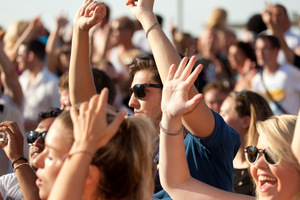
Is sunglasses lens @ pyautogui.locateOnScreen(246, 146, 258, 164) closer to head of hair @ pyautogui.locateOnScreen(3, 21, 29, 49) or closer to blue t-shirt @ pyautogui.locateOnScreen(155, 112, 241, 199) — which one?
blue t-shirt @ pyautogui.locateOnScreen(155, 112, 241, 199)

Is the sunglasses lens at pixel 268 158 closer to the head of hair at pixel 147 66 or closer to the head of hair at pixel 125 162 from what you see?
the head of hair at pixel 125 162

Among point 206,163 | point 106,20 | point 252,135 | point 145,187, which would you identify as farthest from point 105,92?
point 106,20

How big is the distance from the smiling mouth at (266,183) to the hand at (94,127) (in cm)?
88

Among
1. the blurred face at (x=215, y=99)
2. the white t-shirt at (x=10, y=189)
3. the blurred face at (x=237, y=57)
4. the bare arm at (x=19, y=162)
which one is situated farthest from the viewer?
the blurred face at (x=237, y=57)

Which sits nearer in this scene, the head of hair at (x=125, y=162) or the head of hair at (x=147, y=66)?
the head of hair at (x=125, y=162)

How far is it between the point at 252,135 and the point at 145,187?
2.49m

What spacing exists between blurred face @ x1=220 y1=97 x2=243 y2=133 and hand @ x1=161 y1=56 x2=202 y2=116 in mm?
2492

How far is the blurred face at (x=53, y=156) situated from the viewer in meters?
2.37

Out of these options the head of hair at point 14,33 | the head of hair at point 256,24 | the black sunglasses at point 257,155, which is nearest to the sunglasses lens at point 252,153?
the black sunglasses at point 257,155

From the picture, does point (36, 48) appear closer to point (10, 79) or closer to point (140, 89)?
point (10, 79)

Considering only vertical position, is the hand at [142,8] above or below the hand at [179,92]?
above

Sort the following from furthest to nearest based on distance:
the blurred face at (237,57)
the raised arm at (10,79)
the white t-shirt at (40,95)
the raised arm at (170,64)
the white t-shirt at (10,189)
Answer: the blurred face at (237,57)
the white t-shirt at (40,95)
the raised arm at (10,79)
the white t-shirt at (10,189)
the raised arm at (170,64)

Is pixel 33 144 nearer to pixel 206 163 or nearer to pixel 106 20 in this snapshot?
pixel 206 163

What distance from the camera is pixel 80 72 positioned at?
370 cm
